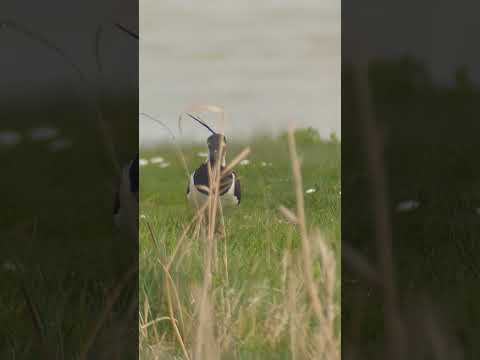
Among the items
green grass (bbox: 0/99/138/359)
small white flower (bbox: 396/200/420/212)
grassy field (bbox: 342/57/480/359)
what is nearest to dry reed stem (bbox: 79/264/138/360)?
green grass (bbox: 0/99/138/359)

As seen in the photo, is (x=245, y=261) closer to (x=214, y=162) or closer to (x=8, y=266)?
(x=214, y=162)

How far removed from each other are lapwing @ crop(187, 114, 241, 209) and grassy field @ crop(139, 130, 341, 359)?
0.03m

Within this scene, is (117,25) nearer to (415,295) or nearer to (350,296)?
(350,296)

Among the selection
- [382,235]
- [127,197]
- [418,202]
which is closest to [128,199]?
[127,197]

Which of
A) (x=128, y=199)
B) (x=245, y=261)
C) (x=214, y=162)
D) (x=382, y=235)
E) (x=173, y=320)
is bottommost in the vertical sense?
(x=173, y=320)

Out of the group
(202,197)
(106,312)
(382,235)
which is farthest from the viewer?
(202,197)

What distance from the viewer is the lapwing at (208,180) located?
2236mm

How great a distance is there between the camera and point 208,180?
7.38 ft

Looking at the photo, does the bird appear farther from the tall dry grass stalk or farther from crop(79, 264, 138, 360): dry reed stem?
the tall dry grass stalk

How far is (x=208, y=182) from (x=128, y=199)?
31 cm

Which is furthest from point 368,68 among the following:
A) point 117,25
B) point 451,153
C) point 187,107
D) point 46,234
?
point 46,234

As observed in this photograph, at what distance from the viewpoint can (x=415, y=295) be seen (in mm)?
2072

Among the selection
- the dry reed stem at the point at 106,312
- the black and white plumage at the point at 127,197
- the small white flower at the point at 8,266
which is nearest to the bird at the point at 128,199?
the black and white plumage at the point at 127,197

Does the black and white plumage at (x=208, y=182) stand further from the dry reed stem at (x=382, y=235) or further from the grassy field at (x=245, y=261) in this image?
the dry reed stem at (x=382, y=235)
